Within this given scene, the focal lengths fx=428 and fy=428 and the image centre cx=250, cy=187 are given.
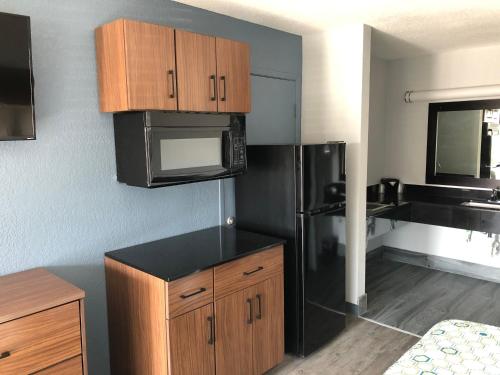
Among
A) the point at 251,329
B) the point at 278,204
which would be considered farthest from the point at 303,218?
the point at 251,329

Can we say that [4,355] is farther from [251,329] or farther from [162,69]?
[162,69]

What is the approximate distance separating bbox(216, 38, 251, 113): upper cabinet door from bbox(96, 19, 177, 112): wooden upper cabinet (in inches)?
12.7

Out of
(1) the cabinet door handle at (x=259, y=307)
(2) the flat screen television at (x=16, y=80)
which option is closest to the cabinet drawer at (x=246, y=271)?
(1) the cabinet door handle at (x=259, y=307)

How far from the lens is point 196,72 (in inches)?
91.0

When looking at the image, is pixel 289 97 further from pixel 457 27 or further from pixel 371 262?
pixel 371 262

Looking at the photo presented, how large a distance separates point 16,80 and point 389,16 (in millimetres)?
2314

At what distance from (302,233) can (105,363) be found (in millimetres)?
1387

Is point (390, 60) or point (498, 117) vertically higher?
point (390, 60)

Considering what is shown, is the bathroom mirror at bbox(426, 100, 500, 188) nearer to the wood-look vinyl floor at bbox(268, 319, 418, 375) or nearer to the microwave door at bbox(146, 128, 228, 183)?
the wood-look vinyl floor at bbox(268, 319, 418, 375)

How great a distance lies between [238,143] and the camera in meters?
2.57

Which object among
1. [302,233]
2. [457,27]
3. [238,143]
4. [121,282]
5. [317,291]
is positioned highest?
[457,27]

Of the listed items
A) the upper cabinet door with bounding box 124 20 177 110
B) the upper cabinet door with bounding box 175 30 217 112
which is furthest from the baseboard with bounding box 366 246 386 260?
the upper cabinet door with bounding box 124 20 177 110

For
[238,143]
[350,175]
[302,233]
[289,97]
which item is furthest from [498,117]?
[238,143]

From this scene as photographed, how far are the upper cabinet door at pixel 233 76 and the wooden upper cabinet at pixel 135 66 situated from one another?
323mm
